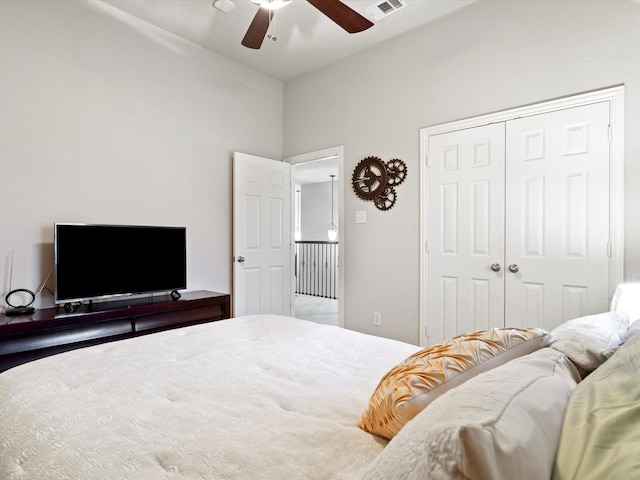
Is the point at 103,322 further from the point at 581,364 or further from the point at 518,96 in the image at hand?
the point at 518,96

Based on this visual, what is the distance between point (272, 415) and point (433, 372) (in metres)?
0.49

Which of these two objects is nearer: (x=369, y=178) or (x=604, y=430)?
(x=604, y=430)

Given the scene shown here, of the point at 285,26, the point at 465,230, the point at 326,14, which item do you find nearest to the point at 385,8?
the point at 285,26

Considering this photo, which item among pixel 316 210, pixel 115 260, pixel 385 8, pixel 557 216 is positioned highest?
pixel 385 8

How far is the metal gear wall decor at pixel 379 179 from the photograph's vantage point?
142 inches

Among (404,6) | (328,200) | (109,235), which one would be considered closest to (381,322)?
(109,235)

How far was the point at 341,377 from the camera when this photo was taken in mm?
1375

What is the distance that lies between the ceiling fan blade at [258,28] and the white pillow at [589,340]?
244 centimetres

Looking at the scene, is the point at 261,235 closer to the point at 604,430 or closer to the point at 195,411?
the point at 195,411

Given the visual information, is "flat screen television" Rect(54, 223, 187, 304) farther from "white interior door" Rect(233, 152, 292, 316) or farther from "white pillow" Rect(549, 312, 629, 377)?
"white pillow" Rect(549, 312, 629, 377)

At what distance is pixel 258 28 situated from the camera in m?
2.56

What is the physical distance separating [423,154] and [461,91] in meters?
0.61

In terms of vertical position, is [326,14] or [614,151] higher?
[326,14]

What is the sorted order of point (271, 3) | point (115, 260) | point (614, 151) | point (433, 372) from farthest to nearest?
point (115, 260) → point (614, 151) → point (271, 3) → point (433, 372)
